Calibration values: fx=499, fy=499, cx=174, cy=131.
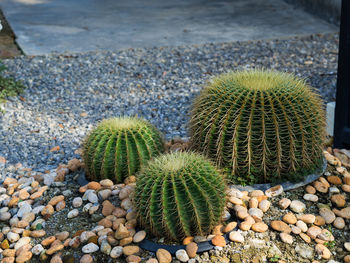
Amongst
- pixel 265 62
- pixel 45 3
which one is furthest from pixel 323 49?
pixel 45 3

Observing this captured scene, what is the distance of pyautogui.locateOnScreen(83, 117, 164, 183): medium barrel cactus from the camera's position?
10.1ft

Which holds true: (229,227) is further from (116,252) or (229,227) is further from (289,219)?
(116,252)

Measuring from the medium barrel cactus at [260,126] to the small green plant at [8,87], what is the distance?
10.2 feet

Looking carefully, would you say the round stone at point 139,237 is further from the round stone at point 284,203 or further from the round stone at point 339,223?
the round stone at point 339,223

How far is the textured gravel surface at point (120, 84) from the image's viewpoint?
4580mm

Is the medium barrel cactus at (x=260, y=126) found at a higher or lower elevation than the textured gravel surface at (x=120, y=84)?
higher

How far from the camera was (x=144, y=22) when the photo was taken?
8.50 metres

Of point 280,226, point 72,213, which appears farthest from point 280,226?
point 72,213

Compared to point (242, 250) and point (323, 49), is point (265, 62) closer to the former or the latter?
point (323, 49)

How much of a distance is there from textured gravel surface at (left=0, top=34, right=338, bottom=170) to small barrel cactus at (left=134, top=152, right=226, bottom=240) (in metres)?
1.70

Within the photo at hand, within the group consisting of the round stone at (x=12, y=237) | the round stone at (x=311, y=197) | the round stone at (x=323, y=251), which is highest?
the round stone at (x=311, y=197)

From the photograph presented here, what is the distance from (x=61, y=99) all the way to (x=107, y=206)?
9.25 feet

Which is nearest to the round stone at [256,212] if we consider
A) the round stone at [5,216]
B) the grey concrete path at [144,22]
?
the round stone at [5,216]

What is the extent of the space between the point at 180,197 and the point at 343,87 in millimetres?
1835
